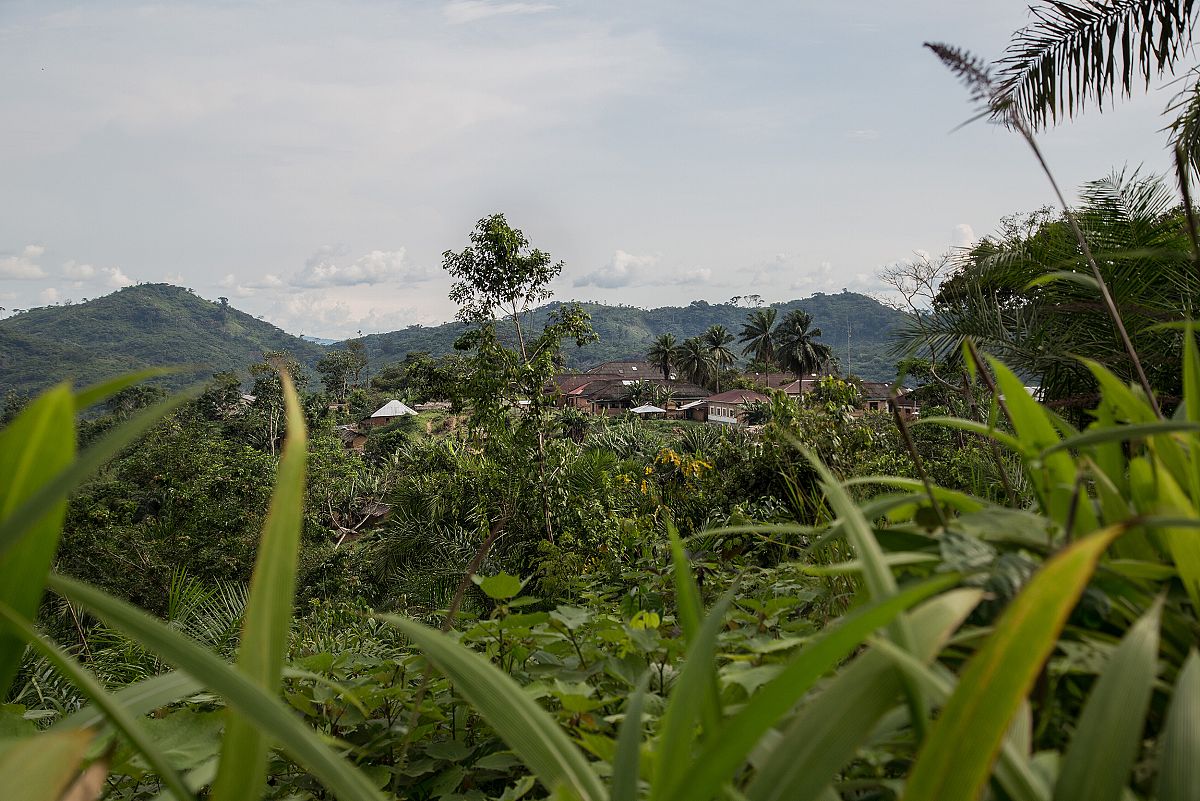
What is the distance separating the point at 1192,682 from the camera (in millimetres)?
495

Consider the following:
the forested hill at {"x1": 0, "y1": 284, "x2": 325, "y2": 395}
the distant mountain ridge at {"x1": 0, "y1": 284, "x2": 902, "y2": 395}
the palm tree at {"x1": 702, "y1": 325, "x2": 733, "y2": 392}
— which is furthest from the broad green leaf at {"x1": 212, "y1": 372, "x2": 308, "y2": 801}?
the forested hill at {"x1": 0, "y1": 284, "x2": 325, "y2": 395}

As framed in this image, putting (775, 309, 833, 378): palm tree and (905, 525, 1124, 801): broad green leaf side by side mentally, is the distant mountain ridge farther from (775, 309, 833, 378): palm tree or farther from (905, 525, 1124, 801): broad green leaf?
(905, 525, 1124, 801): broad green leaf

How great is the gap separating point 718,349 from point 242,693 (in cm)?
5953

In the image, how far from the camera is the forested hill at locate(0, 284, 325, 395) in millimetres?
78562

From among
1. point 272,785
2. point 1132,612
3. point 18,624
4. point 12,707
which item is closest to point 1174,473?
point 1132,612

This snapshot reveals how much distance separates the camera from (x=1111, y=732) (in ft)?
1.52

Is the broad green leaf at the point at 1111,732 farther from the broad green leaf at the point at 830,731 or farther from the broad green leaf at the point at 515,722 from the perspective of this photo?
the broad green leaf at the point at 515,722

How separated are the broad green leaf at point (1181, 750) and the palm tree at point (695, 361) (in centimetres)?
5779

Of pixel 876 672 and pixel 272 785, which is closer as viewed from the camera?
pixel 876 672

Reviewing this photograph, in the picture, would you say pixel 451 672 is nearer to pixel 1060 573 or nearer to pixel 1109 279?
pixel 1060 573

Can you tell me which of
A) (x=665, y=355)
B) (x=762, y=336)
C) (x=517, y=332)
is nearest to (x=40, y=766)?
(x=517, y=332)

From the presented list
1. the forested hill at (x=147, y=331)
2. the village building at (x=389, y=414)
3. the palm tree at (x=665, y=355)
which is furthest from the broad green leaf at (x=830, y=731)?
the forested hill at (x=147, y=331)

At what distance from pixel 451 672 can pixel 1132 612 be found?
0.63 metres

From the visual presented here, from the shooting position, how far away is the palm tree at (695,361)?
190 feet
